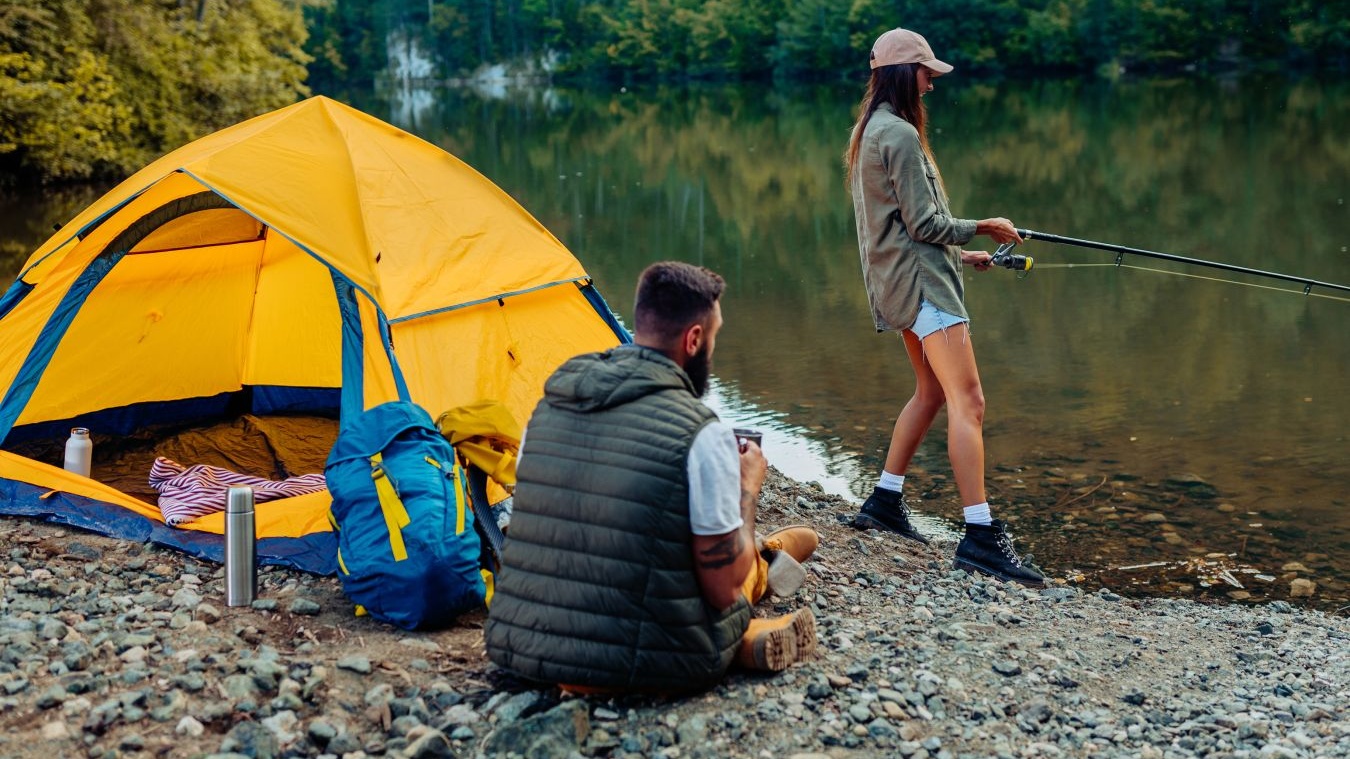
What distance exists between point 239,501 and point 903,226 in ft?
9.30

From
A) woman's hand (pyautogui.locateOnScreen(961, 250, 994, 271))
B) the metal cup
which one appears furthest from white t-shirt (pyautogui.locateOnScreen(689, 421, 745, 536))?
woman's hand (pyautogui.locateOnScreen(961, 250, 994, 271))

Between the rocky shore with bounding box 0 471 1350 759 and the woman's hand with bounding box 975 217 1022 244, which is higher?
the woman's hand with bounding box 975 217 1022 244

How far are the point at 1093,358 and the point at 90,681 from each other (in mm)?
8251

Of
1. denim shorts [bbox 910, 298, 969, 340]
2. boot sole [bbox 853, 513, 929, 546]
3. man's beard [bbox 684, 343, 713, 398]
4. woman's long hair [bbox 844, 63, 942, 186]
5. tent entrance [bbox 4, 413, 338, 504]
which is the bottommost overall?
tent entrance [bbox 4, 413, 338, 504]

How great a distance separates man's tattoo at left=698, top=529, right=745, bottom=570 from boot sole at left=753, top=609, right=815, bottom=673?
416 mm

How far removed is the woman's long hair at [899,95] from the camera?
548 centimetres

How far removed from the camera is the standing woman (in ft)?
17.7

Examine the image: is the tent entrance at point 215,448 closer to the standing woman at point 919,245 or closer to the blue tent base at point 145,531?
the blue tent base at point 145,531

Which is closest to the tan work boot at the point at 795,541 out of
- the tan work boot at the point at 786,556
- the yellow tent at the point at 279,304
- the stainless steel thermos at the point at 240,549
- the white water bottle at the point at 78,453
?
the tan work boot at the point at 786,556

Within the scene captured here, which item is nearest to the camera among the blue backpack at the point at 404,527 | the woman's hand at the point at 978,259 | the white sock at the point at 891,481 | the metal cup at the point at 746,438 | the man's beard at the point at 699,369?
the man's beard at the point at 699,369

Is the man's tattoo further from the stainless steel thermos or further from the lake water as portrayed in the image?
the lake water

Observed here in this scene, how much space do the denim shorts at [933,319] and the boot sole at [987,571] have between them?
1024 mm

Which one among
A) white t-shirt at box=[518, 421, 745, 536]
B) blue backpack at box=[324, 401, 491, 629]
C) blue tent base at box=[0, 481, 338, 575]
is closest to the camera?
white t-shirt at box=[518, 421, 745, 536]

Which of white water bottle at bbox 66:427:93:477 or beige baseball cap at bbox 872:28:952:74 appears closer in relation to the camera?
beige baseball cap at bbox 872:28:952:74
